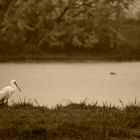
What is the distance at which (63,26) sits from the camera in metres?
26.3

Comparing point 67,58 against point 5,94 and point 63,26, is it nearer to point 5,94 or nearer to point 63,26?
point 63,26

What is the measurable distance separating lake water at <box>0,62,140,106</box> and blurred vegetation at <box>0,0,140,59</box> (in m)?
2.20

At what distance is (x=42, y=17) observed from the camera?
1027 inches

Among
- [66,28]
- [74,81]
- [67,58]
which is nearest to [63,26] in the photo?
[66,28]

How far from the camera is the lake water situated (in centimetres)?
1492

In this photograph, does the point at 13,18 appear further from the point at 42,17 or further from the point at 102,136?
the point at 102,136

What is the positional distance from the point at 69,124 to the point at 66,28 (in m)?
17.6

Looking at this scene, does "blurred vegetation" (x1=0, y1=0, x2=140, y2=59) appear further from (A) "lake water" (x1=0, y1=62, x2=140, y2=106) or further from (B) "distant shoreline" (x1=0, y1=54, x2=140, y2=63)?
(A) "lake water" (x1=0, y1=62, x2=140, y2=106)

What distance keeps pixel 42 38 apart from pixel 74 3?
6.30 feet

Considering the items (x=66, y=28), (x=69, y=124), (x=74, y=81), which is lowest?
(x=74, y=81)

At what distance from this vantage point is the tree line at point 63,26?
25.9 metres

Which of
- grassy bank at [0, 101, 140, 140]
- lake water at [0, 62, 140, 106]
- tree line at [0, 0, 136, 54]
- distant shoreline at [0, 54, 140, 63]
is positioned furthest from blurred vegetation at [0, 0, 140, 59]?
grassy bank at [0, 101, 140, 140]

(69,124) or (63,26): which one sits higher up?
(63,26)

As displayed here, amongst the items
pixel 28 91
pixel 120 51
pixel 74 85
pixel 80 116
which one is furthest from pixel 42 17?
pixel 80 116
